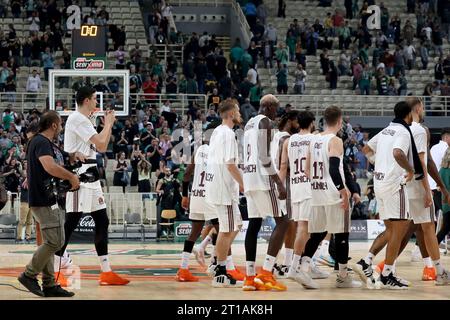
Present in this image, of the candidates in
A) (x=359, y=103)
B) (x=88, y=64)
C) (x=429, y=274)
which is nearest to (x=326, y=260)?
(x=429, y=274)

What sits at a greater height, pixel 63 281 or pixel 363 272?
pixel 363 272

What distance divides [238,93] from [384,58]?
6964 mm

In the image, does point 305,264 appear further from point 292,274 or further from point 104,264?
point 104,264

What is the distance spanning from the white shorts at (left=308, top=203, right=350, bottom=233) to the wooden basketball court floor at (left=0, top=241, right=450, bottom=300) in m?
0.74

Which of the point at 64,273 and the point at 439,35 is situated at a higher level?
the point at 439,35

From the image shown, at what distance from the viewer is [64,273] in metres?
14.7

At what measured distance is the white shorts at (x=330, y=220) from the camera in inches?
530

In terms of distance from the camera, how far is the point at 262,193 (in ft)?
43.9

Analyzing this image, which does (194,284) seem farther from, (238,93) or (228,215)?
(238,93)

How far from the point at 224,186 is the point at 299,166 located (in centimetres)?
113

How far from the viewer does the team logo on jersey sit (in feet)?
89.1
